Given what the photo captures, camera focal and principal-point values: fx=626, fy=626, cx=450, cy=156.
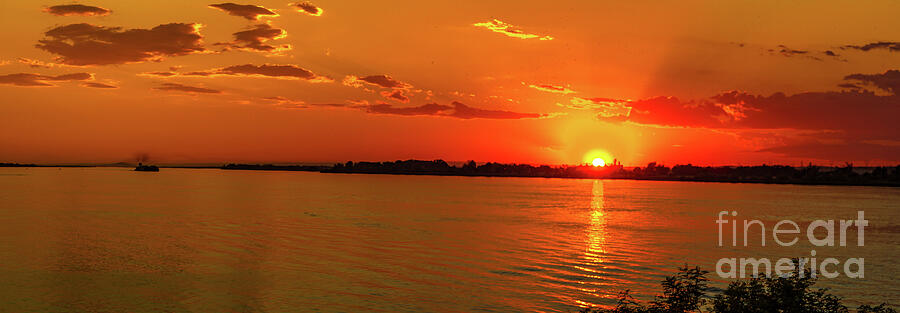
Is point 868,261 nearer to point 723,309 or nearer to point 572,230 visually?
point 572,230

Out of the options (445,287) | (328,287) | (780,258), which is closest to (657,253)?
(780,258)

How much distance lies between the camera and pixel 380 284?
124 ft

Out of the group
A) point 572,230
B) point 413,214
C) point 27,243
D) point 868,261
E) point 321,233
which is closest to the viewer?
point 868,261

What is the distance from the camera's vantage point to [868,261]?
171ft

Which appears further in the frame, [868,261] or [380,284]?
[868,261]

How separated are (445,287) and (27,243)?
4123 cm

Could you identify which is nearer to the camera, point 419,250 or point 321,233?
point 419,250

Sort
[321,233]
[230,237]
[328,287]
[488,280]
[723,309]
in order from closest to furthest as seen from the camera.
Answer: [723,309]
[328,287]
[488,280]
[230,237]
[321,233]

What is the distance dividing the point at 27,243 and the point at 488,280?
4276 centimetres

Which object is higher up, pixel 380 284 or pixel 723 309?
pixel 723 309

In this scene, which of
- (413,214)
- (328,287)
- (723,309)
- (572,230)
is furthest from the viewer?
(413,214)

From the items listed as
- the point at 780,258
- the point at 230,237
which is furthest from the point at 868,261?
the point at 230,237

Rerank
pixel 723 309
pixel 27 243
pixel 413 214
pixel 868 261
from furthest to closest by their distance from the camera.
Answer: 1. pixel 413 214
2. pixel 27 243
3. pixel 868 261
4. pixel 723 309

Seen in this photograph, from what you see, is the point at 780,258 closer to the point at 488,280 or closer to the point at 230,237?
the point at 488,280
